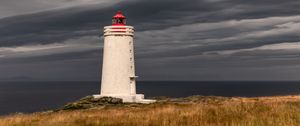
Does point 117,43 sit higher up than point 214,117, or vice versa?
point 117,43

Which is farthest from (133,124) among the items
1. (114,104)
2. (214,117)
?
(114,104)

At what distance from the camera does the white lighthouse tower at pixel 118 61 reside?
37.5 meters

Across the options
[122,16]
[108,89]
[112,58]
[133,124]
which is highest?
[122,16]

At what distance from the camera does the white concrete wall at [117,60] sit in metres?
37.5

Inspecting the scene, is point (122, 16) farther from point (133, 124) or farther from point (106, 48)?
point (133, 124)

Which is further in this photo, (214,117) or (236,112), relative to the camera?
(236,112)

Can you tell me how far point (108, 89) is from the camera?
38.1 meters

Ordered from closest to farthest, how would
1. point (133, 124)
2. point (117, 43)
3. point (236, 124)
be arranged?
point (236, 124) < point (133, 124) < point (117, 43)

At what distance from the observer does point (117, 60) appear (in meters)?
37.5

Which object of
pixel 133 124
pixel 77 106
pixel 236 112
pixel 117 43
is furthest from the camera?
pixel 117 43

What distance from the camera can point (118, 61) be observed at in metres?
37.5

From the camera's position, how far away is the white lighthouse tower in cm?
3753

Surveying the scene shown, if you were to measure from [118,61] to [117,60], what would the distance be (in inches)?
5.4

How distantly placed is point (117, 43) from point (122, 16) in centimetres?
329
